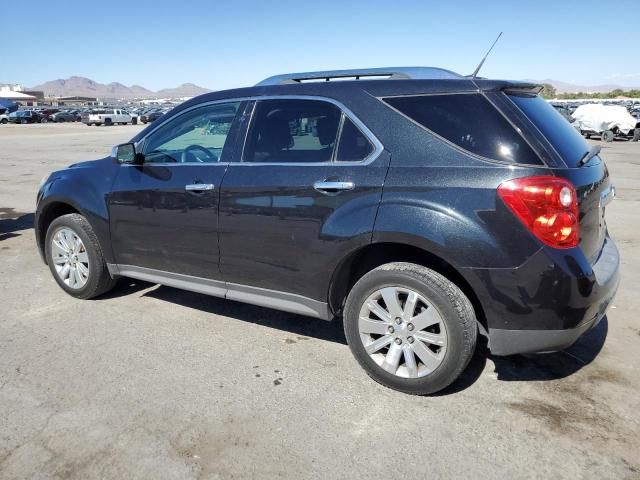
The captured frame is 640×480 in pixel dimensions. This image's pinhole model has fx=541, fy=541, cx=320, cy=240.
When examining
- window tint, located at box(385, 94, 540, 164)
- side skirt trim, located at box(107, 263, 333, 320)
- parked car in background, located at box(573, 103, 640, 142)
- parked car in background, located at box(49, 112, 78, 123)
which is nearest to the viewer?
window tint, located at box(385, 94, 540, 164)

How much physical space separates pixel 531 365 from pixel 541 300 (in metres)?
0.95

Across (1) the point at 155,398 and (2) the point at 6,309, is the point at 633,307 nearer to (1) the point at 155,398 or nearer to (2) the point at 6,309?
(1) the point at 155,398

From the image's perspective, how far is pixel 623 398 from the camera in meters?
3.13

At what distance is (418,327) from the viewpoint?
310 centimetres

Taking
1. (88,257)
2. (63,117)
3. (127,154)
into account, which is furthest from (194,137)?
(63,117)

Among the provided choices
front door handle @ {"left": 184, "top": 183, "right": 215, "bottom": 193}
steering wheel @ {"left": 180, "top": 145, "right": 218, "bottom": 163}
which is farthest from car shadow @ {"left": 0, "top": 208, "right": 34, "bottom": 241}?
front door handle @ {"left": 184, "top": 183, "right": 215, "bottom": 193}

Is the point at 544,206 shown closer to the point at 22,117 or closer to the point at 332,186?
the point at 332,186

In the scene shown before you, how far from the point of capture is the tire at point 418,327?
2965mm

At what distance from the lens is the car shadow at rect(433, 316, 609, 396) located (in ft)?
11.1

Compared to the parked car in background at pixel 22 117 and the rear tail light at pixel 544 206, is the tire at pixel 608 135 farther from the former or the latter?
the parked car in background at pixel 22 117

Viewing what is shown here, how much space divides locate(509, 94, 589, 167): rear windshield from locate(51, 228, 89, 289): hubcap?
11.9 feet

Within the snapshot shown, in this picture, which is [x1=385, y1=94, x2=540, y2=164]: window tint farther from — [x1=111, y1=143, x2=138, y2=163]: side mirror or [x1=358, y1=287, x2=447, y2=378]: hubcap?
[x1=111, y1=143, x2=138, y2=163]: side mirror

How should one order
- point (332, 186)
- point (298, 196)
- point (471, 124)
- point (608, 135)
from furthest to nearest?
point (608, 135) < point (298, 196) < point (332, 186) < point (471, 124)

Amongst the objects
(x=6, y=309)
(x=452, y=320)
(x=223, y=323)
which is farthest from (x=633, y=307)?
(x=6, y=309)
